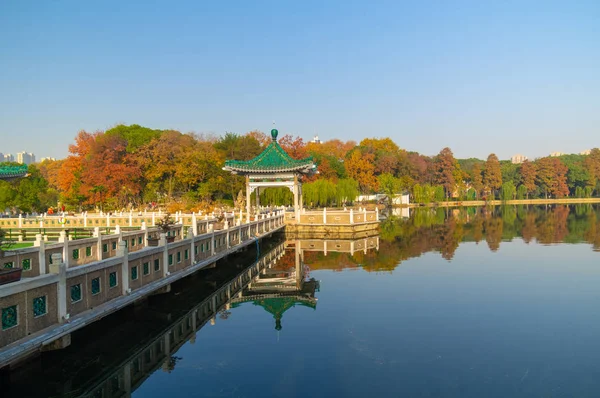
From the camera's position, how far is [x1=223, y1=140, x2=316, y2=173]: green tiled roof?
31.2 metres

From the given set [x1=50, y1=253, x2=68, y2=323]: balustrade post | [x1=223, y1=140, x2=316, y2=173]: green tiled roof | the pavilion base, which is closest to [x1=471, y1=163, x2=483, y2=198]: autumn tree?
the pavilion base

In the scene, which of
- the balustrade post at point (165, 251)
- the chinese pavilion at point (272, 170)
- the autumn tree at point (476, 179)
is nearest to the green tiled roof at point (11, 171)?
the chinese pavilion at point (272, 170)

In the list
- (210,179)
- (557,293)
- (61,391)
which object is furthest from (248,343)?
(210,179)

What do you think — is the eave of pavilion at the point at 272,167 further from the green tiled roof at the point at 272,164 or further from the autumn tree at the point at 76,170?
the autumn tree at the point at 76,170

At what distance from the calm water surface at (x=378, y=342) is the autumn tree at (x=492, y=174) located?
69289 millimetres

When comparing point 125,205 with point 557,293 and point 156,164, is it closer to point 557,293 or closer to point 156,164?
point 156,164

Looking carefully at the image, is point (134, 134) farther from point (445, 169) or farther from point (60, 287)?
point (445, 169)

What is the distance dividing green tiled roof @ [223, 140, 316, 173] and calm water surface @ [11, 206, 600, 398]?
13.4 meters

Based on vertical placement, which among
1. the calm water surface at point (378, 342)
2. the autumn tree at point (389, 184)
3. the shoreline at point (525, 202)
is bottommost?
the calm water surface at point (378, 342)

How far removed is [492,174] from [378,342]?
81.2 m

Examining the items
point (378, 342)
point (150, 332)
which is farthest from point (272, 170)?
point (378, 342)

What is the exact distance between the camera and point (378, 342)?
33.9 ft

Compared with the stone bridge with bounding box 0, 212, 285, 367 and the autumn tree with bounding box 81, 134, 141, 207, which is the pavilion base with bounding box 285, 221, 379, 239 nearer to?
the autumn tree with bounding box 81, 134, 141, 207

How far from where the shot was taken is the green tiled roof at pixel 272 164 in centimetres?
3119
